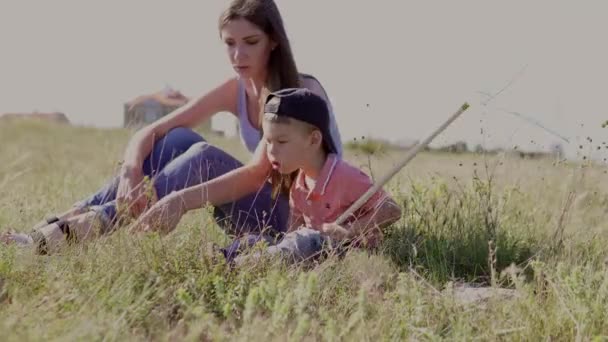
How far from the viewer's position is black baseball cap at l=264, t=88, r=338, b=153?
392 cm

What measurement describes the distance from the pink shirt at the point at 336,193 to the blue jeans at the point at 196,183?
0.21m

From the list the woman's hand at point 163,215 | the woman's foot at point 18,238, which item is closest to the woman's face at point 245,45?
the woman's hand at point 163,215

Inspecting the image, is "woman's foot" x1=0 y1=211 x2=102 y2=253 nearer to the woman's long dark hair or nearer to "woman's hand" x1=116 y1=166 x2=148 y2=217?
"woman's hand" x1=116 y1=166 x2=148 y2=217

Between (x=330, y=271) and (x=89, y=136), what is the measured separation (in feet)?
50.2

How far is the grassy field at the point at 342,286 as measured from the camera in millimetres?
2662

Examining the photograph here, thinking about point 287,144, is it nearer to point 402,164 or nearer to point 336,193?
point 336,193

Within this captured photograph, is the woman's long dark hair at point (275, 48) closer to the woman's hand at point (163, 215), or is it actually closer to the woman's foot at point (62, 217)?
the woman's hand at point (163, 215)

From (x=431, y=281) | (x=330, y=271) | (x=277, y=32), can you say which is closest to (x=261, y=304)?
(x=330, y=271)

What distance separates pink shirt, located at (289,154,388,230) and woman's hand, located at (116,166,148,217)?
75 cm

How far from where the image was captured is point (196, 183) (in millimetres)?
4180

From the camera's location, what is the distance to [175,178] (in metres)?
4.14

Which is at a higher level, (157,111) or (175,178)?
(175,178)

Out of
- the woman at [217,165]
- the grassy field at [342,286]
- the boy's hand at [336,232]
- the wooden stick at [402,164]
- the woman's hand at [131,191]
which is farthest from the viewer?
the woman's hand at [131,191]

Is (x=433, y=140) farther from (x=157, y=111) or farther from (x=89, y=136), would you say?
(x=157, y=111)
